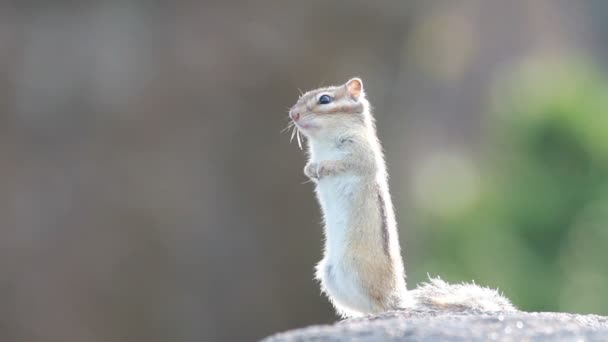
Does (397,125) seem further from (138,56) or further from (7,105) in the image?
(7,105)

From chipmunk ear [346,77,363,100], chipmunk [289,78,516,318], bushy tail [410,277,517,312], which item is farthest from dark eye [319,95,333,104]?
bushy tail [410,277,517,312]

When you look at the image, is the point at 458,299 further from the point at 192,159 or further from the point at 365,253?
the point at 192,159

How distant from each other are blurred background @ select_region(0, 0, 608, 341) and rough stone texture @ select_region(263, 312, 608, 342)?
30.3ft

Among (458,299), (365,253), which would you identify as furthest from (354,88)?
(458,299)

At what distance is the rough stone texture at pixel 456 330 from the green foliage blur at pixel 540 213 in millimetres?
7507

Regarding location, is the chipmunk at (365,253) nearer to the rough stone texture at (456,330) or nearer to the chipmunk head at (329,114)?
the chipmunk head at (329,114)

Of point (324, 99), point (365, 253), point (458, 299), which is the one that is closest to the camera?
point (458, 299)

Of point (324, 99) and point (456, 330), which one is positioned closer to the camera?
point (456, 330)

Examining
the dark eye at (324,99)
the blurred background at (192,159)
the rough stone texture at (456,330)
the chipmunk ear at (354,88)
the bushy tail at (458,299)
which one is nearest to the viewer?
the rough stone texture at (456,330)

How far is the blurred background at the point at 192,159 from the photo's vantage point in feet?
54.0

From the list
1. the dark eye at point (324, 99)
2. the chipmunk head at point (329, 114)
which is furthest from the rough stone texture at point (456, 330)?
the dark eye at point (324, 99)

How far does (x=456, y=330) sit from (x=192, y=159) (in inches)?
445

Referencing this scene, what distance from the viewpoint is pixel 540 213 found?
14695 millimetres

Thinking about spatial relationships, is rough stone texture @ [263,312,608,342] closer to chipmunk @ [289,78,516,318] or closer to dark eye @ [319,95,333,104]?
chipmunk @ [289,78,516,318]
